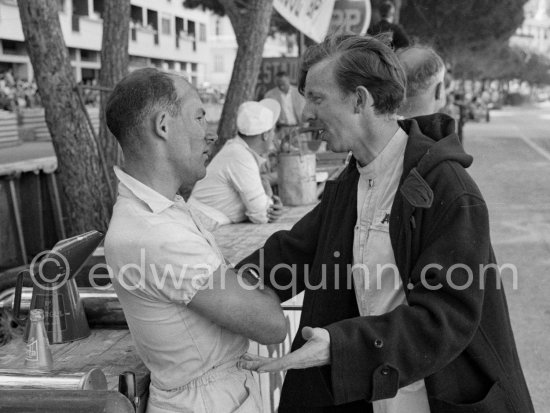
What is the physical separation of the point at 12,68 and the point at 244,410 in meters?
37.8

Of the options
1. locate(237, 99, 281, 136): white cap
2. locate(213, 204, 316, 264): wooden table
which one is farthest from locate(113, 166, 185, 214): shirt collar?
locate(237, 99, 281, 136): white cap

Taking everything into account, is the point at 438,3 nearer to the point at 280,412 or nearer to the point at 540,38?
the point at 280,412

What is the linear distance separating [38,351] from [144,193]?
769 millimetres

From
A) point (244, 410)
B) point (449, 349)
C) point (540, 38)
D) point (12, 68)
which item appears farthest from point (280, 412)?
point (540, 38)

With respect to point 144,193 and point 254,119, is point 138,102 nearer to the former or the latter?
point 144,193

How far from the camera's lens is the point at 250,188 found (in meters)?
5.47

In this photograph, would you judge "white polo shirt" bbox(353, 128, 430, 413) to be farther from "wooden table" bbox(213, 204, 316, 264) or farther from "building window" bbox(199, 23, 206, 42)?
"building window" bbox(199, 23, 206, 42)

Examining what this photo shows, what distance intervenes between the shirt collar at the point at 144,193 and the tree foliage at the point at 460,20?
27.7 meters

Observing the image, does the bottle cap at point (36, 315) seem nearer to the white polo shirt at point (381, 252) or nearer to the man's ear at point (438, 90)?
the white polo shirt at point (381, 252)

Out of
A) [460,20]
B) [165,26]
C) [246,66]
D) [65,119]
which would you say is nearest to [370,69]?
[65,119]

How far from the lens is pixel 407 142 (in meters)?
2.04

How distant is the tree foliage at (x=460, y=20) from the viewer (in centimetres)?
3009

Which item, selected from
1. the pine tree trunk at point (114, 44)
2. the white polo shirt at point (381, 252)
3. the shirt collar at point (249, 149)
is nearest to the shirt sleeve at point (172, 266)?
the white polo shirt at point (381, 252)

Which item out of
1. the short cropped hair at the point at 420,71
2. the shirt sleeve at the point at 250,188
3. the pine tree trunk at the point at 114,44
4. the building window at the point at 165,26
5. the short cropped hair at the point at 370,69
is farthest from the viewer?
the building window at the point at 165,26
